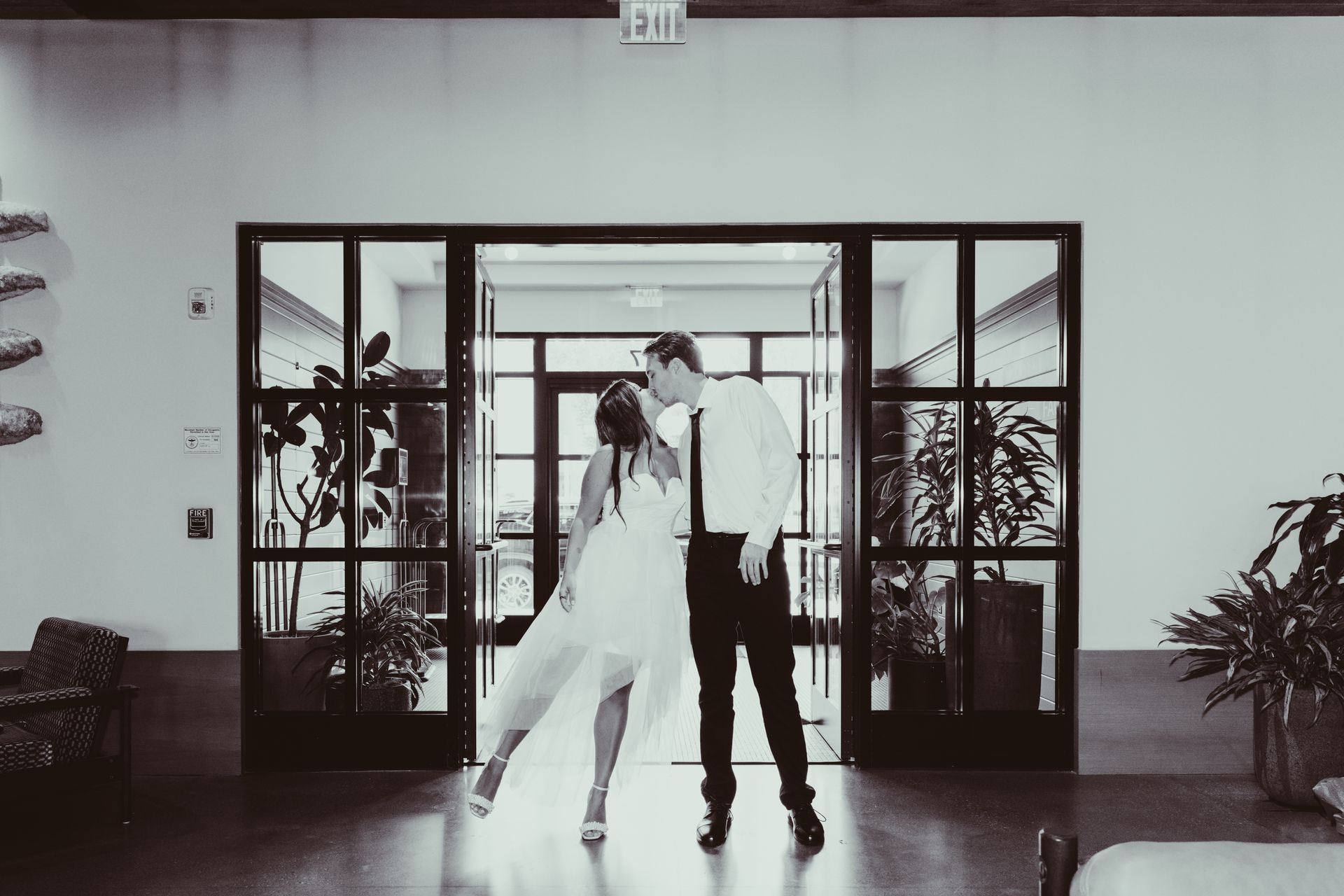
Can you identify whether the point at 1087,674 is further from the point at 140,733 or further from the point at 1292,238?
the point at 140,733

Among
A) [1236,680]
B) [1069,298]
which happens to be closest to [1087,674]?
[1236,680]

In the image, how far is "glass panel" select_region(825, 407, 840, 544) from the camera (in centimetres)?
410

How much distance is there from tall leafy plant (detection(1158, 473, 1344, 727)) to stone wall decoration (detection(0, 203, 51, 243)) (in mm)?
4883

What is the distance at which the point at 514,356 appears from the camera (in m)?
7.78

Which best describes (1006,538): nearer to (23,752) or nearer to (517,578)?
(23,752)

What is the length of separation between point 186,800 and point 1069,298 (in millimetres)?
4149

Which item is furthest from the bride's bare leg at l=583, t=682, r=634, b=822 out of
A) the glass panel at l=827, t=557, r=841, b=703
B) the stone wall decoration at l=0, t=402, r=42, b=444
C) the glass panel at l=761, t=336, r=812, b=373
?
the glass panel at l=761, t=336, r=812, b=373

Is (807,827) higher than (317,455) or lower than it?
lower

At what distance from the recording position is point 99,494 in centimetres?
380

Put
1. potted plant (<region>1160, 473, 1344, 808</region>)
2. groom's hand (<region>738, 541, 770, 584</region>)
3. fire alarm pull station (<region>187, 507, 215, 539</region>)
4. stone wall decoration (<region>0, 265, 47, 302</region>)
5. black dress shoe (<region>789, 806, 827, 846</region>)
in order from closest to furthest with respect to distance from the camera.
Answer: groom's hand (<region>738, 541, 770, 584</region>) → black dress shoe (<region>789, 806, 827, 846</region>) → potted plant (<region>1160, 473, 1344, 808</region>) → stone wall decoration (<region>0, 265, 47, 302</region>) → fire alarm pull station (<region>187, 507, 215, 539</region>)

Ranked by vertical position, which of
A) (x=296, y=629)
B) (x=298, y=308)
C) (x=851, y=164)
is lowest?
(x=296, y=629)

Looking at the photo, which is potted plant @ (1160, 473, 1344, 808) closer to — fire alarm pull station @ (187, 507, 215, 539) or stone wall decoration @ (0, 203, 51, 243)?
fire alarm pull station @ (187, 507, 215, 539)

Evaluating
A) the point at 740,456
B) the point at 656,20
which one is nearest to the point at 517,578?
the point at 740,456

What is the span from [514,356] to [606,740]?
203 inches
